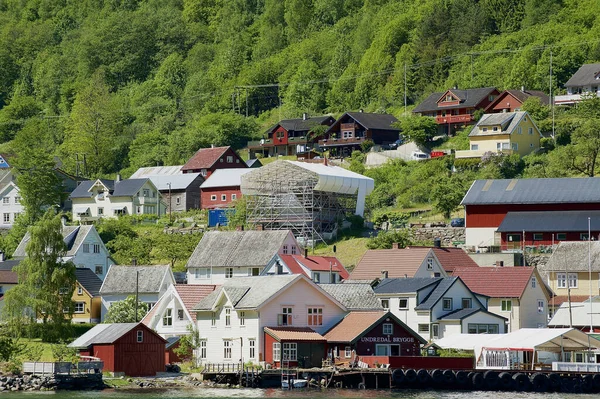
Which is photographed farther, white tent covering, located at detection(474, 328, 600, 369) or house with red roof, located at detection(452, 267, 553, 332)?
house with red roof, located at detection(452, 267, 553, 332)

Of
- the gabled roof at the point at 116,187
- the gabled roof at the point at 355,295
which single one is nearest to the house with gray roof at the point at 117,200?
the gabled roof at the point at 116,187

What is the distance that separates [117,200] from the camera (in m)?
122

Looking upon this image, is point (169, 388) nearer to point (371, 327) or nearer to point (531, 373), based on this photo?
point (371, 327)

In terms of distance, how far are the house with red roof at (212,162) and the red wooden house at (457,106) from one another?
19.5 metres

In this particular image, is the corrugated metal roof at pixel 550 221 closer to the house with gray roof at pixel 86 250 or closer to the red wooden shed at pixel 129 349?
the house with gray roof at pixel 86 250

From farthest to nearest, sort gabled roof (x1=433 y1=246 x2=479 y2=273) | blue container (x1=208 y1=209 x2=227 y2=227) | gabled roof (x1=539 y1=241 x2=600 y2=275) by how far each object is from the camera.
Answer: blue container (x1=208 y1=209 x2=227 y2=227) → gabled roof (x1=433 y1=246 x2=479 y2=273) → gabled roof (x1=539 y1=241 x2=600 y2=275)

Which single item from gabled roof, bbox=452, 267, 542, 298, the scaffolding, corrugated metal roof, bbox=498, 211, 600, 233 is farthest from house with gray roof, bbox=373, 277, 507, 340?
the scaffolding

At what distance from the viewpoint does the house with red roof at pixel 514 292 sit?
74812 millimetres

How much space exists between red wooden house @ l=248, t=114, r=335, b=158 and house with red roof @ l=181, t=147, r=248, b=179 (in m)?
7.38

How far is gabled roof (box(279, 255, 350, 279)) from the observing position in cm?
7919

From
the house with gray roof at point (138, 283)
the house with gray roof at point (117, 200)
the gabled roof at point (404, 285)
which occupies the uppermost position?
the house with gray roof at point (117, 200)

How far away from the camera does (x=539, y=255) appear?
88.0m

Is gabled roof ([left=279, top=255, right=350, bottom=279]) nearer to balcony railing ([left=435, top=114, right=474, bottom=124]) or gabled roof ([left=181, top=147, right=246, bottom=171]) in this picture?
gabled roof ([left=181, top=147, right=246, bottom=171])

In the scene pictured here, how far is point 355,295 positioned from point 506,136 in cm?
4804
